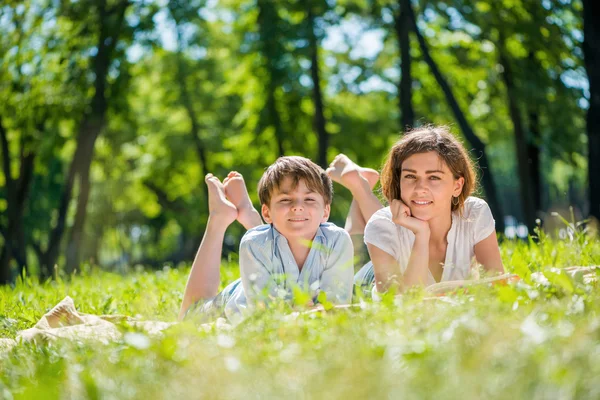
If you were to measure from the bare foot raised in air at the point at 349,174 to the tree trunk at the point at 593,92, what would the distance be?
412cm

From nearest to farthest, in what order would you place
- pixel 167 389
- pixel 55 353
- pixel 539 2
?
pixel 167 389
pixel 55 353
pixel 539 2

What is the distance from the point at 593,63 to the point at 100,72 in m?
10.1

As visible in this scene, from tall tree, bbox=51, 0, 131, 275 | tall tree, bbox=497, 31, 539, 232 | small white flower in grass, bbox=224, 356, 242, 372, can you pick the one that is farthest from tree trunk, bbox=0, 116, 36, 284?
small white flower in grass, bbox=224, 356, 242, 372

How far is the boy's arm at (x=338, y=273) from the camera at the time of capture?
4.06 m

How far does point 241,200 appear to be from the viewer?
5.44 meters

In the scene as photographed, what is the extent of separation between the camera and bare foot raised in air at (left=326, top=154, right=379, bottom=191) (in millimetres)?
5801

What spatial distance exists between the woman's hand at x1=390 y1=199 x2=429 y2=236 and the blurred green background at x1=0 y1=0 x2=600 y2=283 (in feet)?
18.5

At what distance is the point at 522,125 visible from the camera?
14.5 m

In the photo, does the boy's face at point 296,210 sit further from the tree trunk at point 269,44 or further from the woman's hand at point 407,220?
the tree trunk at point 269,44

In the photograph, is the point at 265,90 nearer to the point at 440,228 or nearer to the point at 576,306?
the point at 440,228

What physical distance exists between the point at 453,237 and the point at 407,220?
481mm

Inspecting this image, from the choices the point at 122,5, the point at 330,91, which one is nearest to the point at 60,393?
the point at 122,5

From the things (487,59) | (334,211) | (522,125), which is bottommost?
(334,211)

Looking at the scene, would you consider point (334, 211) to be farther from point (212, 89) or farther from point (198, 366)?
point (198, 366)
